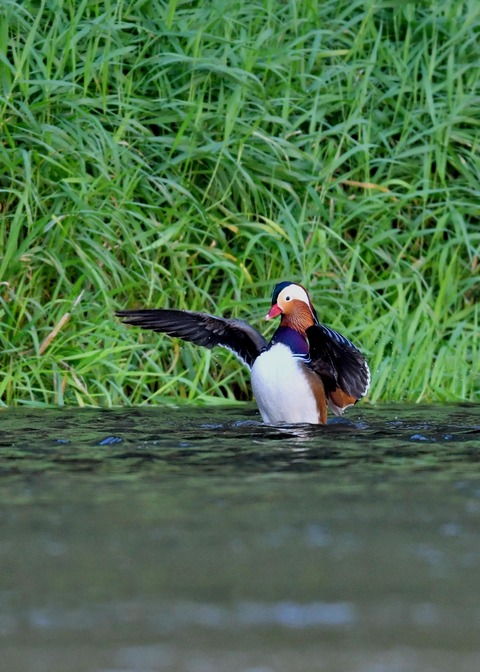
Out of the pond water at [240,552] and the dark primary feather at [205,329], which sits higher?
the dark primary feather at [205,329]

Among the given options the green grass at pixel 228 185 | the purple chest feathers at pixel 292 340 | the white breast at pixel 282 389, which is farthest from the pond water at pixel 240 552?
the green grass at pixel 228 185

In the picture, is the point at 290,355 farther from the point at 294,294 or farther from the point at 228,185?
the point at 228,185

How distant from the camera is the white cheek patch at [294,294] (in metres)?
5.91

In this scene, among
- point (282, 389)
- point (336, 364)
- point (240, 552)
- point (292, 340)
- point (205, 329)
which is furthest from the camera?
point (205, 329)

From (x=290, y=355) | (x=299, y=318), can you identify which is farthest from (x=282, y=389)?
(x=299, y=318)

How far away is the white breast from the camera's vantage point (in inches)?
216

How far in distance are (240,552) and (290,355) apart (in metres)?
2.60

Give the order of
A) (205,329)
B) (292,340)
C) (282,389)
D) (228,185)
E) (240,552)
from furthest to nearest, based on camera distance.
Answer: (228,185) < (205,329) < (292,340) < (282,389) < (240,552)

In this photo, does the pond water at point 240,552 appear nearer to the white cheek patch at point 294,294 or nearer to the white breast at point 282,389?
the white breast at point 282,389

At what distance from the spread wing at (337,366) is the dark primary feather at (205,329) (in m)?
0.29

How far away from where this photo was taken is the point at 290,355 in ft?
18.5

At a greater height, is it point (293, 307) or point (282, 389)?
point (293, 307)

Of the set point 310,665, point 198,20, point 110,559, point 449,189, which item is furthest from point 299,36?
point 310,665

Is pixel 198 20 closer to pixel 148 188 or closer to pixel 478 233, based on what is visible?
pixel 148 188
